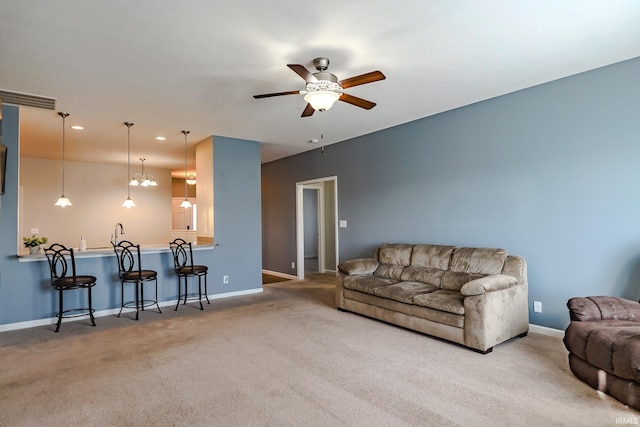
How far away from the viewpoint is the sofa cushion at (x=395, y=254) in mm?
4816

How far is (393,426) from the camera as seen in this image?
2.13 meters

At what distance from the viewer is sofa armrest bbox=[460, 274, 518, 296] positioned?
3.29 metres

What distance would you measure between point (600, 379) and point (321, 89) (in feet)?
9.72

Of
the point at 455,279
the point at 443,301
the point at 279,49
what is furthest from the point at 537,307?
the point at 279,49

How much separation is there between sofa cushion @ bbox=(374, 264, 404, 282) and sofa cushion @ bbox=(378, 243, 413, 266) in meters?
0.07

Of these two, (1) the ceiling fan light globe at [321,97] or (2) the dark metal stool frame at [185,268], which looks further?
(2) the dark metal stool frame at [185,268]

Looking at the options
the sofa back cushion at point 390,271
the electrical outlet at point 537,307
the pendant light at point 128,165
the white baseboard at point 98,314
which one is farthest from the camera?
the pendant light at point 128,165

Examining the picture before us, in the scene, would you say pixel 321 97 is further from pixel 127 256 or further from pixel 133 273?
pixel 127 256

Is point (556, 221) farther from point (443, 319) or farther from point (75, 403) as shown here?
point (75, 403)

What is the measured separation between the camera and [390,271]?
4812 mm

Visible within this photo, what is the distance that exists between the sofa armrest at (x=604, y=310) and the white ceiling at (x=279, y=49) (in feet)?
7.03

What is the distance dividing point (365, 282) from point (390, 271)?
0.51 metres

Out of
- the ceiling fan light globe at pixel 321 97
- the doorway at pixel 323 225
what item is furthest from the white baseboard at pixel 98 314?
the ceiling fan light globe at pixel 321 97

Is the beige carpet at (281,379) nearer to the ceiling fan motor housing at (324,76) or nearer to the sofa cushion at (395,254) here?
the sofa cushion at (395,254)
